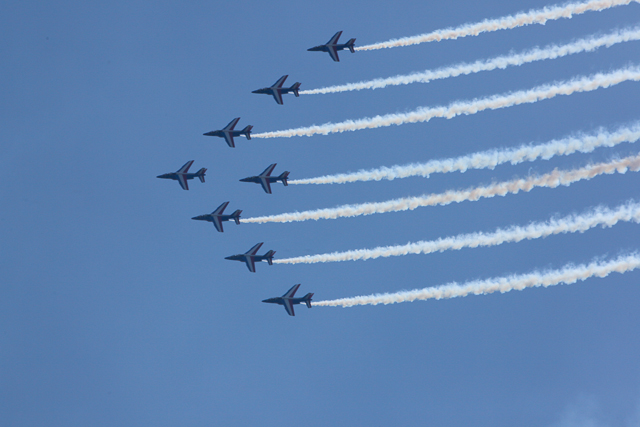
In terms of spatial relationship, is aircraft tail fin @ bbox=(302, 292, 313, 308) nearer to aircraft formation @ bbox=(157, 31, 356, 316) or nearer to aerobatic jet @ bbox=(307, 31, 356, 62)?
aircraft formation @ bbox=(157, 31, 356, 316)

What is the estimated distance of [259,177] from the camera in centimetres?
6519

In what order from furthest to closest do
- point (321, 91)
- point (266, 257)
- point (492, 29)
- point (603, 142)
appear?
1. point (266, 257)
2. point (321, 91)
3. point (492, 29)
4. point (603, 142)

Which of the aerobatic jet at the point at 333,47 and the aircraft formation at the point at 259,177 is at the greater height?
the aerobatic jet at the point at 333,47

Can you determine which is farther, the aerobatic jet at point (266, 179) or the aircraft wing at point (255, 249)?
the aircraft wing at point (255, 249)

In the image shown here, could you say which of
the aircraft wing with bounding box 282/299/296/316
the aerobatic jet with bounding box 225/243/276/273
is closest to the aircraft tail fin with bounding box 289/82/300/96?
the aerobatic jet with bounding box 225/243/276/273

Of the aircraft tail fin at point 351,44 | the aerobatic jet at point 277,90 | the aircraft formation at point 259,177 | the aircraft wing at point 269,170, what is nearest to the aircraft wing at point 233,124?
the aircraft formation at point 259,177

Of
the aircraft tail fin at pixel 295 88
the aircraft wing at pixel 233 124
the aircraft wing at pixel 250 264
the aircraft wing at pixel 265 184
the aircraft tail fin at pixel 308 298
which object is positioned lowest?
the aircraft tail fin at pixel 308 298

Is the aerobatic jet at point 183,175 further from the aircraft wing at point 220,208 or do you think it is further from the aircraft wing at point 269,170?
the aircraft wing at point 269,170

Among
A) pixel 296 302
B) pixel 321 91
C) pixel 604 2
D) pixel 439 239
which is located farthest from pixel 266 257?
pixel 604 2

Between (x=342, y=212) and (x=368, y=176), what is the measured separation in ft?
11.0

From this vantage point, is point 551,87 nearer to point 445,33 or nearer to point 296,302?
point 445,33

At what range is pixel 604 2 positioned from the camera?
1879 inches

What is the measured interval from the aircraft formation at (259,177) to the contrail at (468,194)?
473cm

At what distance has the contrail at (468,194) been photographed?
4478 cm
